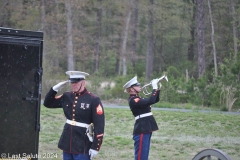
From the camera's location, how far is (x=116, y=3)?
42.2 m

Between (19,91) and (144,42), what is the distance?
155ft

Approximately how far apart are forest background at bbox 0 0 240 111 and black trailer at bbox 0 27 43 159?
15.1 meters

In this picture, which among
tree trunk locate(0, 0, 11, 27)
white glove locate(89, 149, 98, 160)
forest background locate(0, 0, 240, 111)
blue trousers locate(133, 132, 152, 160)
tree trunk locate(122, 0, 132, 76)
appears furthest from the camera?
tree trunk locate(122, 0, 132, 76)

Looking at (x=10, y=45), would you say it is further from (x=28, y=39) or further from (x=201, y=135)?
(x=201, y=135)

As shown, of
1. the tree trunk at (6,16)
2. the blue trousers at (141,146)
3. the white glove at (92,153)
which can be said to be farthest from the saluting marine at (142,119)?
the tree trunk at (6,16)

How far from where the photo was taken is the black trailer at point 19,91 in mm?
6098

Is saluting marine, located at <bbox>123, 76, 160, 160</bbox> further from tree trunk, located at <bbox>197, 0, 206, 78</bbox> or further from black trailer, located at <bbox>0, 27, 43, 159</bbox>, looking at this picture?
tree trunk, located at <bbox>197, 0, 206, 78</bbox>

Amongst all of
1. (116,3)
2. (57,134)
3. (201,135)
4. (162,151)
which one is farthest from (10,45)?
(116,3)

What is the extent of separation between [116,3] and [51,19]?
13015 mm

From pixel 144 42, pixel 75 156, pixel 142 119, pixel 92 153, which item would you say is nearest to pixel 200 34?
pixel 144 42

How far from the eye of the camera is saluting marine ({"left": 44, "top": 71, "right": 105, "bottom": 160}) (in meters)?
6.68

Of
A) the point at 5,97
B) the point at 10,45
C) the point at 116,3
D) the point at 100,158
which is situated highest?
the point at 116,3

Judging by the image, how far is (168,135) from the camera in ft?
46.8

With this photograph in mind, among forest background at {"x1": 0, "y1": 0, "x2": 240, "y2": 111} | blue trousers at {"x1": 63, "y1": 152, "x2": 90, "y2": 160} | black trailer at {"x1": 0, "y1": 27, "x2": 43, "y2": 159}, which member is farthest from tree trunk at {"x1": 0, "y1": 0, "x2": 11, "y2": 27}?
black trailer at {"x1": 0, "y1": 27, "x2": 43, "y2": 159}
